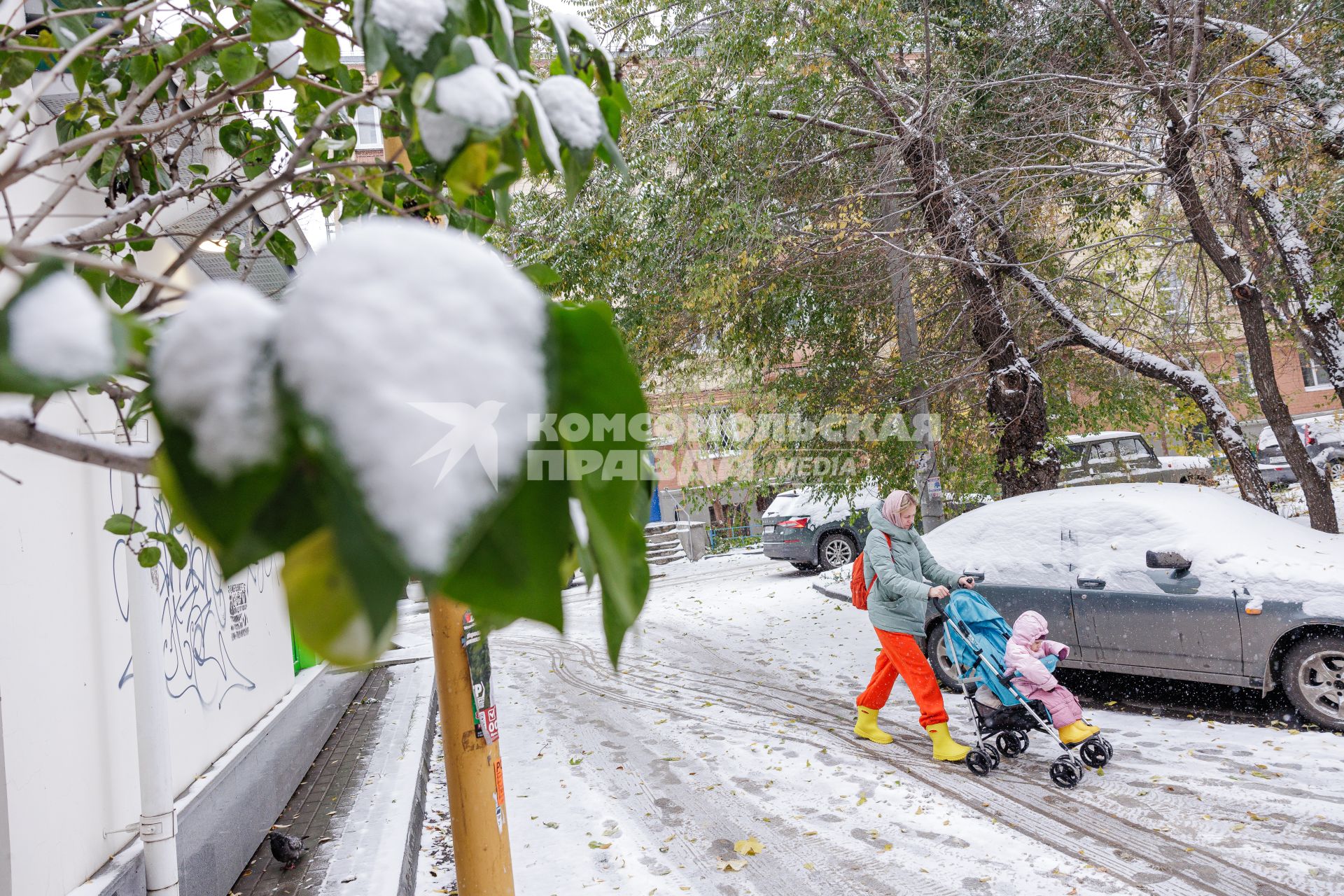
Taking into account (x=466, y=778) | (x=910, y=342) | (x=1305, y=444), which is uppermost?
(x=910, y=342)

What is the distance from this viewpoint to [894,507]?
21.4 feet

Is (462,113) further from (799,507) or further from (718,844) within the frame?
(799,507)

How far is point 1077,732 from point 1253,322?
545cm

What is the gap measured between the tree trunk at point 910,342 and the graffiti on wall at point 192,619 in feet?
22.6

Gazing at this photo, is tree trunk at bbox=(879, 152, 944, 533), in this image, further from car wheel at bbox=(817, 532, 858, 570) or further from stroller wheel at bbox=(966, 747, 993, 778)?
car wheel at bbox=(817, 532, 858, 570)

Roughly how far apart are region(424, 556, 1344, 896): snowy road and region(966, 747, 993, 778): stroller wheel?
79 millimetres

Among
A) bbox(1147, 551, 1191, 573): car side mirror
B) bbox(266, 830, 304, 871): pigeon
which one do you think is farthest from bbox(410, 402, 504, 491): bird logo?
bbox(1147, 551, 1191, 573): car side mirror

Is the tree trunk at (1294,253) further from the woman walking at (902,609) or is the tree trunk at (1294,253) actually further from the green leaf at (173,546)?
the green leaf at (173,546)

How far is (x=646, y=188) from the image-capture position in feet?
30.5

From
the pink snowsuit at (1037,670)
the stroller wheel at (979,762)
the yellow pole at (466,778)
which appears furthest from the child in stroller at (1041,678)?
the yellow pole at (466,778)

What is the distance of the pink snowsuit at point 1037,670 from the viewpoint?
563 centimetres

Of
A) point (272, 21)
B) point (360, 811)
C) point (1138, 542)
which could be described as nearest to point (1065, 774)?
point (1138, 542)

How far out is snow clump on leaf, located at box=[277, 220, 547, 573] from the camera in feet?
1.36

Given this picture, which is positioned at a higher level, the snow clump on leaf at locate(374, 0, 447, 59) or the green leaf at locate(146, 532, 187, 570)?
the snow clump on leaf at locate(374, 0, 447, 59)
